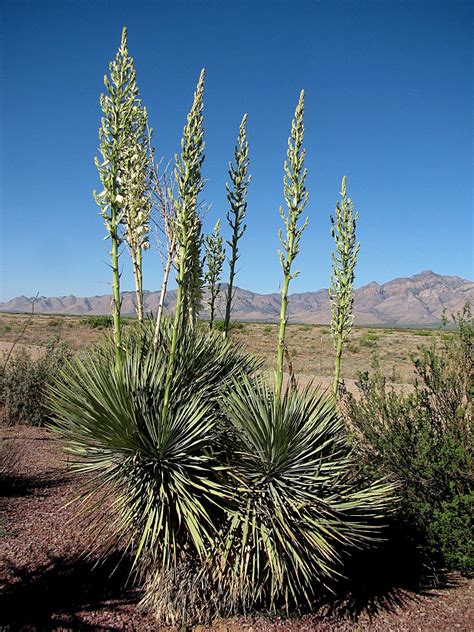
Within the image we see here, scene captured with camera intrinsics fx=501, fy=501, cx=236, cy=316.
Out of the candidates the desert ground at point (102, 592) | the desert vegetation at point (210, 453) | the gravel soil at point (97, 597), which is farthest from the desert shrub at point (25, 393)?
the desert vegetation at point (210, 453)

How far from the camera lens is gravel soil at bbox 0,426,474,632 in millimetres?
3402

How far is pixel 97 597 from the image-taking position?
144 inches

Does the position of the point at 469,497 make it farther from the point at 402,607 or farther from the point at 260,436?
the point at 260,436

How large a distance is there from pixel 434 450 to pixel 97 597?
117 inches

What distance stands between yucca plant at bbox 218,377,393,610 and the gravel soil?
48 centimetres

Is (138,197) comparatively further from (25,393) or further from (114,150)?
(25,393)

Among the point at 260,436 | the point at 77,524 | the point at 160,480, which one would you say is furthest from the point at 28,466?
the point at 260,436

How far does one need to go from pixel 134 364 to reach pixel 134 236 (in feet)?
3.42

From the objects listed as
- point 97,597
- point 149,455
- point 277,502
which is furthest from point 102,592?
point 277,502

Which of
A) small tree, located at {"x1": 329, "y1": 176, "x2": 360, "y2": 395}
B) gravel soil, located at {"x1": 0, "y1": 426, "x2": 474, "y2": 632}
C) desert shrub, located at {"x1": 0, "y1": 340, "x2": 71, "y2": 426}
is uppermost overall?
small tree, located at {"x1": 329, "y1": 176, "x2": 360, "y2": 395}

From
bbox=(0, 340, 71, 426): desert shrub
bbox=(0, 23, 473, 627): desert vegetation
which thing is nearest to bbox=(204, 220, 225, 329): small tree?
bbox=(0, 23, 473, 627): desert vegetation

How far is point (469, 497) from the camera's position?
3924 mm

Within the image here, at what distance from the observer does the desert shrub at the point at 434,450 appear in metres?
4.05

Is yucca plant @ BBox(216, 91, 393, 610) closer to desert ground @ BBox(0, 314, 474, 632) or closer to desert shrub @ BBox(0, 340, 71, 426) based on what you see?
desert ground @ BBox(0, 314, 474, 632)
